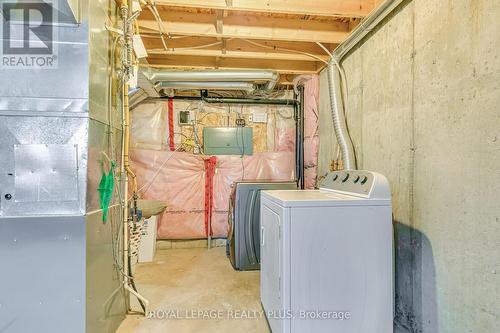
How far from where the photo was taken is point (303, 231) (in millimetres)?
1532

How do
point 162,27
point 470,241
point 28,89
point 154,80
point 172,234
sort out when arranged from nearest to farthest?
1. point 470,241
2. point 28,89
3. point 162,27
4. point 154,80
5. point 172,234

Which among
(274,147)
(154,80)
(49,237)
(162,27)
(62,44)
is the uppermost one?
(162,27)

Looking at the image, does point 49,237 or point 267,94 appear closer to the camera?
point 49,237

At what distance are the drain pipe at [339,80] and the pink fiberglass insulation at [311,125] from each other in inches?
27.5

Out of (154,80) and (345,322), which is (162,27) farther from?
(345,322)

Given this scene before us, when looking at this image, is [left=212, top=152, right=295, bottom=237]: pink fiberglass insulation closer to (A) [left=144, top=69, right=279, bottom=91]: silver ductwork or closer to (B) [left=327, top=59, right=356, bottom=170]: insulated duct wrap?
(A) [left=144, top=69, right=279, bottom=91]: silver ductwork

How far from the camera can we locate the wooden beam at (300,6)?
213 cm

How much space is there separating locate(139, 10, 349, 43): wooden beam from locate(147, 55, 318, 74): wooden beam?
2.25 feet

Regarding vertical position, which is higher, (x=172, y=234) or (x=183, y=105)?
(x=183, y=105)

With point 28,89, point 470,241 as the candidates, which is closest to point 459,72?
point 470,241

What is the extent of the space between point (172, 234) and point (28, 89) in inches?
108

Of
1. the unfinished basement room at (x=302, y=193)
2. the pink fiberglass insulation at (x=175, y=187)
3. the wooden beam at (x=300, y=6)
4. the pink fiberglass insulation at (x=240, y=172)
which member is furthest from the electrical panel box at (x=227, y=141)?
the wooden beam at (x=300, y=6)

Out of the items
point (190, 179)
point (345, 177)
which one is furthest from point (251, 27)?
point (190, 179)

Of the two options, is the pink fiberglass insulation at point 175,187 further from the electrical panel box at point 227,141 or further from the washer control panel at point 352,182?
the washer control panel at point 352,182
